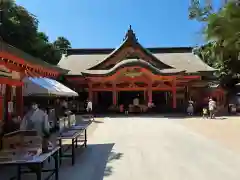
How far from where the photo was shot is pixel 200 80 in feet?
95.6

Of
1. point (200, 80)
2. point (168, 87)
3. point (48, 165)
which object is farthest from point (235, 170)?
point (200, 80)

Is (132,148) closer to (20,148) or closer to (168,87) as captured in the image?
(20,148)

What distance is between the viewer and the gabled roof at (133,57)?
1155 inches

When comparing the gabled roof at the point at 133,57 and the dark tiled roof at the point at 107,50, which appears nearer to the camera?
the gabled roof at the point at 133,57

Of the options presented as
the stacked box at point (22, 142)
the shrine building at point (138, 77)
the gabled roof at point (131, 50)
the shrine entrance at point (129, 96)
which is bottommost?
the stacked box at point (22, 142)

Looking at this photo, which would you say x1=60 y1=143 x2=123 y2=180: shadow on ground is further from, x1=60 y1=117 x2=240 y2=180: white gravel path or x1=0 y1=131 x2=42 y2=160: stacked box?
x1=0 y1=131 x2=42 y2=160: stacked box

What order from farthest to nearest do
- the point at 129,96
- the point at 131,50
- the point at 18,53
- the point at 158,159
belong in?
the point at 129,96 < the point at 131,50 < the point at 158,159 < the point at 18,53

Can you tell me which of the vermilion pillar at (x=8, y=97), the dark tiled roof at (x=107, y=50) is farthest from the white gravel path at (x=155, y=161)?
the dark tiled roof at (x=107, y=50)

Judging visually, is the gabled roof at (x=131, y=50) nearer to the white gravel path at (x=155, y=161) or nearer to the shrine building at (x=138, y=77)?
the shrine building at (x=138, y=77)

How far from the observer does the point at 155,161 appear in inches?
317

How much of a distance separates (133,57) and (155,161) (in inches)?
855

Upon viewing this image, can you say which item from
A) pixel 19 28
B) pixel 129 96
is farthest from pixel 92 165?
pixel 129 96

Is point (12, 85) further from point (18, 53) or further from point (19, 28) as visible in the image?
point (19, 28)

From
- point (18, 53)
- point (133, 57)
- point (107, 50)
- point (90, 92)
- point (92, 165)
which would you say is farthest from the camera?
point (107, 50)
